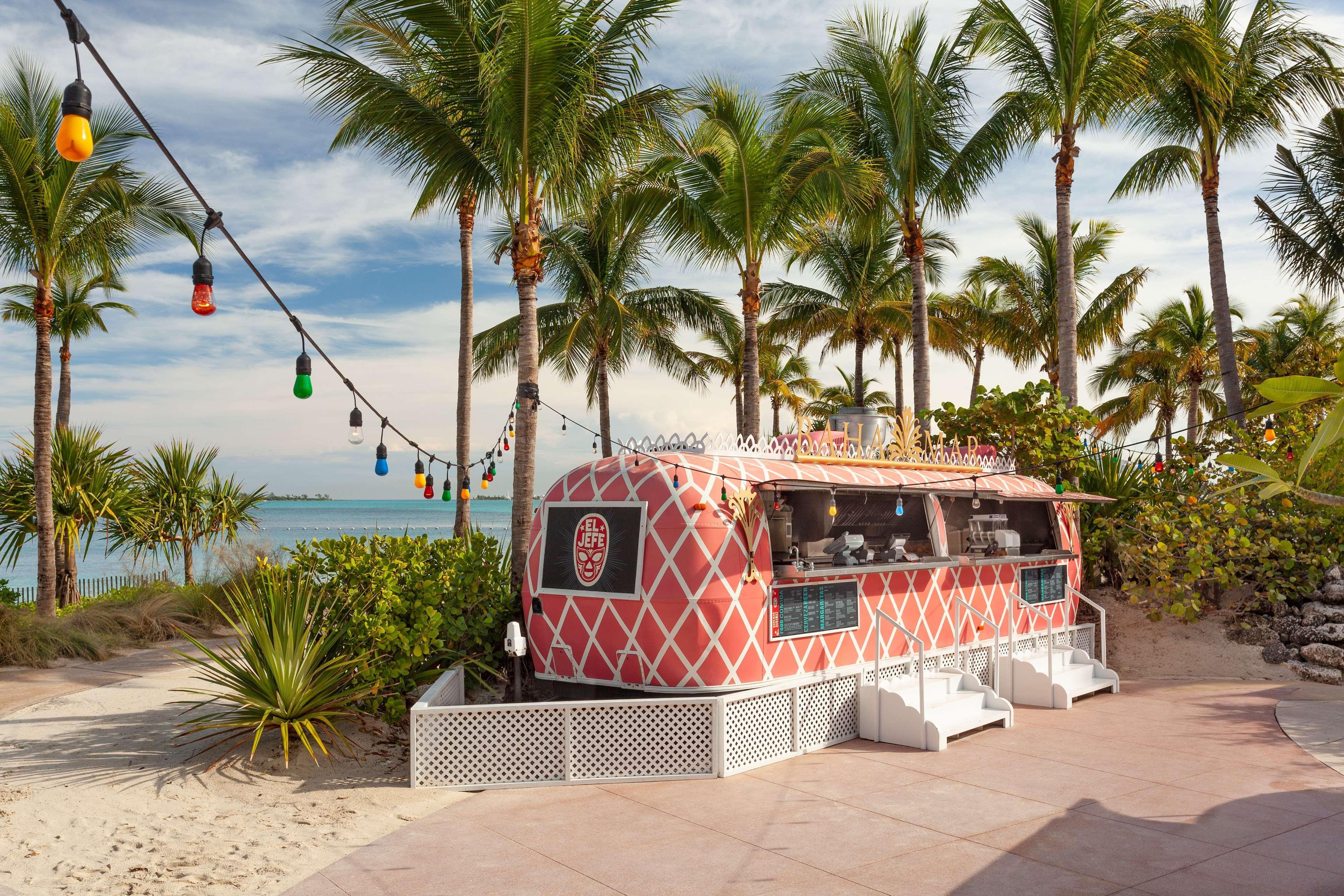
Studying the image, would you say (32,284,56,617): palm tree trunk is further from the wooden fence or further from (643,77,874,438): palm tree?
(643,77,874,438): palm tree

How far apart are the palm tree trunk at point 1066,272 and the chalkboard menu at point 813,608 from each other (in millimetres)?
8251

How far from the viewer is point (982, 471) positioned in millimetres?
13430

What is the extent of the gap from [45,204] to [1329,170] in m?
24.2

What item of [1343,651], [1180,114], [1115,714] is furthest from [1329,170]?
[1115,714]

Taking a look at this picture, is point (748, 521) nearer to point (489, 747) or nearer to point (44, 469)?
point (489, 747)

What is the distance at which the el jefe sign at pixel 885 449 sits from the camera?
1105 centimetres

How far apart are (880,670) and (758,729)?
6.49 feet

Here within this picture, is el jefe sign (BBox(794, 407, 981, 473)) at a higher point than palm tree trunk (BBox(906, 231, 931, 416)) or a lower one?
lower

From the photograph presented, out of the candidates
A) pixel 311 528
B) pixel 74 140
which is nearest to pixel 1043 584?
pixel 74 140

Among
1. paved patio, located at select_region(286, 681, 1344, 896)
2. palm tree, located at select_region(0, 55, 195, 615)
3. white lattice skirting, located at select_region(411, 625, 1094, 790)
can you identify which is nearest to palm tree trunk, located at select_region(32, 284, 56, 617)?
palm tree, located at select_region(0, 55, 195, 615)

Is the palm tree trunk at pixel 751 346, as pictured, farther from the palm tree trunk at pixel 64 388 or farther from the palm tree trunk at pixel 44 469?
the palm tree trunk at pixel 64 388

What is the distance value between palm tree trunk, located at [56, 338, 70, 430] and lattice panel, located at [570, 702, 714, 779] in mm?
20825

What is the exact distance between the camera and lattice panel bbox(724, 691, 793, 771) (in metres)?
8.95

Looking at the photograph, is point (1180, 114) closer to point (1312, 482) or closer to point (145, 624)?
point (1312, 482)
